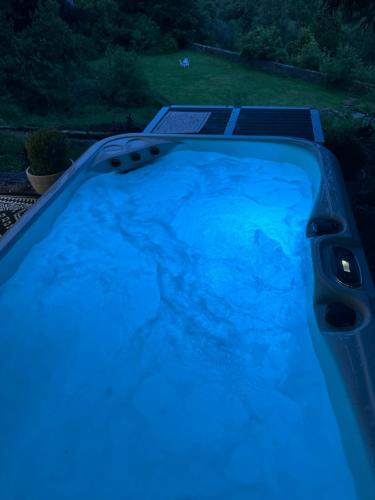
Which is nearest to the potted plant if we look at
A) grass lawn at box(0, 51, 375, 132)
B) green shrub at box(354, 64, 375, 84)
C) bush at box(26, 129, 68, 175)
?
bush at box(26, 129, 68, 175)

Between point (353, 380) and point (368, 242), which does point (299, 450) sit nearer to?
point (353, 380)

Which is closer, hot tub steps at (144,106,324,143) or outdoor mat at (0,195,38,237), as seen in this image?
outdoor mat at (0,195,38,237)

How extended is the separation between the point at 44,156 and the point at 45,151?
41 mm

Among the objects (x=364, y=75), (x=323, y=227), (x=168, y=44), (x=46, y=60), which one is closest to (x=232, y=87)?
(x=364, y=75)

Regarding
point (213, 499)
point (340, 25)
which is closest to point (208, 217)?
point (213, 499)

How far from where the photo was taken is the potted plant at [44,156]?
3.04 metres

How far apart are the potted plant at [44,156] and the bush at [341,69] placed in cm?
505

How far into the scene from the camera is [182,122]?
3.74 metres

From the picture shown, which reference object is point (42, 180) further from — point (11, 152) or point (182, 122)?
point (182, 122)

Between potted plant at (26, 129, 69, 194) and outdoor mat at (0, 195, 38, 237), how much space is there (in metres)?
0.15

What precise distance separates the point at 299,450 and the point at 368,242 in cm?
153

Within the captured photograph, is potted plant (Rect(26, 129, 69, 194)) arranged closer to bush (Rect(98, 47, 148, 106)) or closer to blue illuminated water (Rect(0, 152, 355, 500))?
blue illuminated water (Rect(0, 152, 355, 500))

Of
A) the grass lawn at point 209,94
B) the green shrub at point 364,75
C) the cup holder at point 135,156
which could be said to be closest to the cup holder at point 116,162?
the cup holder at point 135,156

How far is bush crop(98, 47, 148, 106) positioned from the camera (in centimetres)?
568
